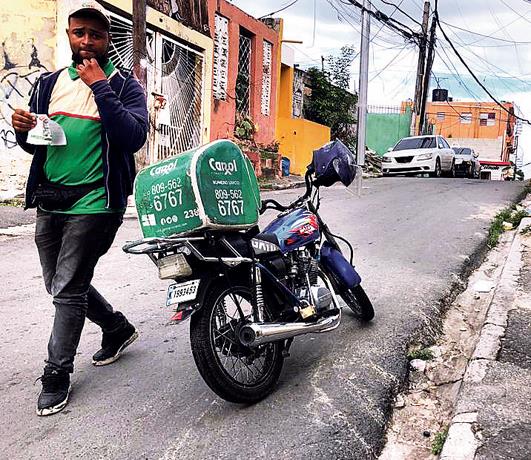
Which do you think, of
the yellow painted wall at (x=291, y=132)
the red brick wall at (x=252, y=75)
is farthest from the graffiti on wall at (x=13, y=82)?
the yellow painted wall at (x=291, y=132)

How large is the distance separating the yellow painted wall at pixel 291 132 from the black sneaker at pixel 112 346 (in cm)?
1739

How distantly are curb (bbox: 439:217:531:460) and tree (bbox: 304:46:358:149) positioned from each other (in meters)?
18.2

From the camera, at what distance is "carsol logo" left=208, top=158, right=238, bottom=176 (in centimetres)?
308

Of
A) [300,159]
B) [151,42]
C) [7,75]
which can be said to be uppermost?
[151,42]

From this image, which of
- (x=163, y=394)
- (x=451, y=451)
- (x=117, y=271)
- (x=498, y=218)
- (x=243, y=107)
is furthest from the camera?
(x=243, y=107)

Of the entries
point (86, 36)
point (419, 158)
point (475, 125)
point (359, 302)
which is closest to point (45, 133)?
point (86, 36)

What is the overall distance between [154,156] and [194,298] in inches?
446

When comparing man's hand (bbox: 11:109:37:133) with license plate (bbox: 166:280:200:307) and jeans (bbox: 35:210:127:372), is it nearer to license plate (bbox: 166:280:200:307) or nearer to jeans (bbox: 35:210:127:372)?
jeans (bbox: 35:210:127:372)

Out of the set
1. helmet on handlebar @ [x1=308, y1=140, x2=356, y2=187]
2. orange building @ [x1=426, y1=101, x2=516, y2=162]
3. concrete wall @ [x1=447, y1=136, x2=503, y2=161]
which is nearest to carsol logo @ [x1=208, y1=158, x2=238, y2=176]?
helmet on handlebar @ [x1=308, y1=140, x2=356, y2=187]

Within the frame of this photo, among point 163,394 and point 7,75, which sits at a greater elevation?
point 7,75

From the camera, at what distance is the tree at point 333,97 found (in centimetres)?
2419

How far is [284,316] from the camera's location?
141 inches

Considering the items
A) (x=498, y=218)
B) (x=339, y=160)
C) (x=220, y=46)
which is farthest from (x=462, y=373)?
(x=220, y=46)

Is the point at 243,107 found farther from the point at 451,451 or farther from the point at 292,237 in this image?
the point at 451,451
